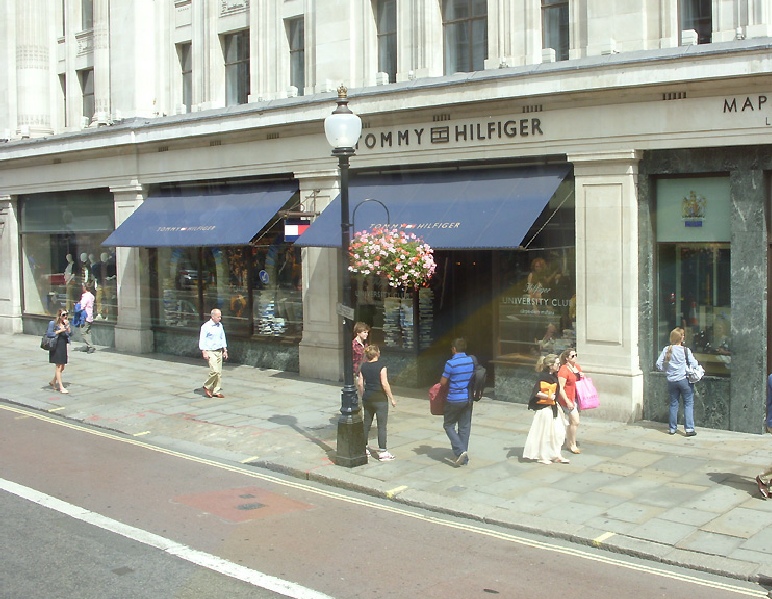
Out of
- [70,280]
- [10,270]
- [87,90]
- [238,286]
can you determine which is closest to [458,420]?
[238,286]

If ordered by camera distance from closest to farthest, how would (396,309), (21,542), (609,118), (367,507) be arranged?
(21,542), (367,507), (609,118), (396,309)

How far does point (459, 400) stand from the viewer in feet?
41.5

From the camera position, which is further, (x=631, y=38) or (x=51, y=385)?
(x=51, y=385)

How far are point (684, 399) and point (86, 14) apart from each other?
860 inches

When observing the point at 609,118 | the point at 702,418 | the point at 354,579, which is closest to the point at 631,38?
the point at 609,118

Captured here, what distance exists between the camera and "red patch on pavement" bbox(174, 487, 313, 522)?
1089cm

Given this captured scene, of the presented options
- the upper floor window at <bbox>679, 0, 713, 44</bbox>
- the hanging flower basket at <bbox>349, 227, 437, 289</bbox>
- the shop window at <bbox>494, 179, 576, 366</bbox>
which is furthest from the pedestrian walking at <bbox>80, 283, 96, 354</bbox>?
the upper floor window at <bbox>679, 0, 713, 44</bbox>

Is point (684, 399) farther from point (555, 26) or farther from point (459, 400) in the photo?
point (555, 26)

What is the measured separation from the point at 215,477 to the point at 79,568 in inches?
163

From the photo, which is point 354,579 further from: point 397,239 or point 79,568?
point 397,239

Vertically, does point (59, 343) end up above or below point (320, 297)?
below

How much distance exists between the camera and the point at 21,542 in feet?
31.1

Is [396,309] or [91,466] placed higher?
[396,309]

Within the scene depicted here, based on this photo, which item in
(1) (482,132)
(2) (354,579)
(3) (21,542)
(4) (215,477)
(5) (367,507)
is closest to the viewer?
(2) (354,579)
